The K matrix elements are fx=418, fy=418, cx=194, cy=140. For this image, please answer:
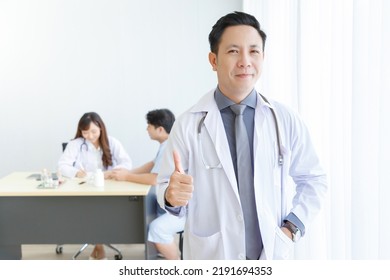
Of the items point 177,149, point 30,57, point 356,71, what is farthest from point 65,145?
point 356,71

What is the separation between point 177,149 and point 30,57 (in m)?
4.00

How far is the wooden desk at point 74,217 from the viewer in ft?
9.78

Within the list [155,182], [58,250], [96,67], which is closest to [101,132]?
[155,182]

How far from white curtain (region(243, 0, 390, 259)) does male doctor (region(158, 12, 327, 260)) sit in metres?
0.15

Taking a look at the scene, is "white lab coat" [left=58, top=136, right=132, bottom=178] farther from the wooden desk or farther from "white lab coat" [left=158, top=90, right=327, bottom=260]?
"white lab coat" [left=158, top=90, right=327, bottom=260]

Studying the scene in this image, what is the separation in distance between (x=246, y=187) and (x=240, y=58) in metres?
0.42

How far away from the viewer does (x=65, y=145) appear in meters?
3.89

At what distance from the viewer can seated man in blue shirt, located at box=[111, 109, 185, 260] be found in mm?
3061

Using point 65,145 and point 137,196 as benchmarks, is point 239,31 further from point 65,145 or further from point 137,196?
point 65,145

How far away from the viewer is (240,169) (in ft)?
4.53

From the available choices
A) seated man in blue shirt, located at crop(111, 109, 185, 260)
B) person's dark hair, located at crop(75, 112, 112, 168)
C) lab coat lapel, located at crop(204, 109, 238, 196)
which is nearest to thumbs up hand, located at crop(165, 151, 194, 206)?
lab coat lapel, located at crop(204, 109, 238, 196)

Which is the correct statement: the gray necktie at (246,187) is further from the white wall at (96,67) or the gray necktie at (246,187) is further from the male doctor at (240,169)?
the white wall at (96,67)

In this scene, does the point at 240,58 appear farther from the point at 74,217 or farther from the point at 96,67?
the point at 96,67

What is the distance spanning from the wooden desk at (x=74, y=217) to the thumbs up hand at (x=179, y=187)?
1.70 meters
